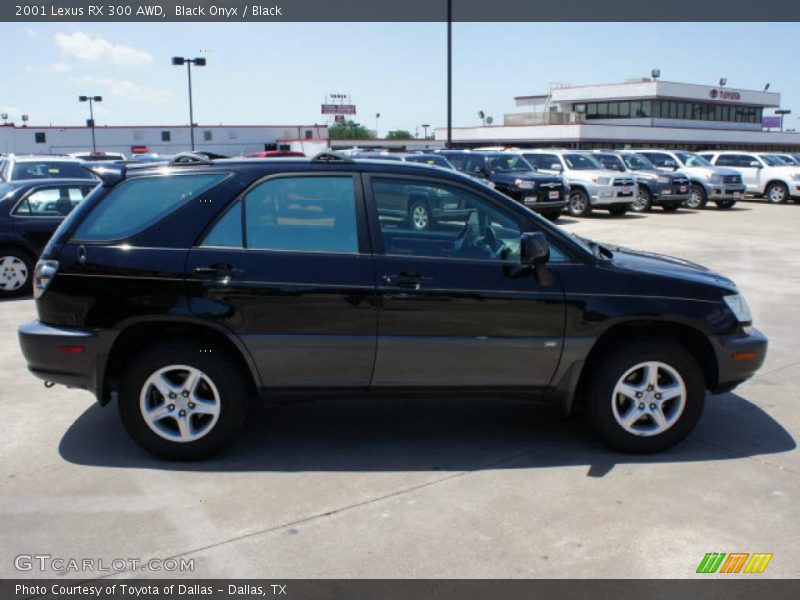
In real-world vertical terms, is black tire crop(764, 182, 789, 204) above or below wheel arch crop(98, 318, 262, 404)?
above

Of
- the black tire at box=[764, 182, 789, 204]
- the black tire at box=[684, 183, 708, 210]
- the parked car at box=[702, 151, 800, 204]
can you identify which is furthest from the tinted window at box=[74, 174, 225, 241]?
the black tire at box=[764, 182, 789, 204]

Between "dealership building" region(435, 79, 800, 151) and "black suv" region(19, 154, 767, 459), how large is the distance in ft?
180

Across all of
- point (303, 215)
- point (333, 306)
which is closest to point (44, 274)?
point (303, 215)

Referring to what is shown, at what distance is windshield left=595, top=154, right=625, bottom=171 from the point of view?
22.2 m

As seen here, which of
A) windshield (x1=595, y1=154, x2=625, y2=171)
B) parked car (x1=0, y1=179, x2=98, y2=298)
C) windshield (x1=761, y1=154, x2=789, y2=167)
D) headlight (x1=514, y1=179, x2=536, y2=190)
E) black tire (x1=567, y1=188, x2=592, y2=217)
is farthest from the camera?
windshield (x1=761, y1=154, x2=789, y2=167)

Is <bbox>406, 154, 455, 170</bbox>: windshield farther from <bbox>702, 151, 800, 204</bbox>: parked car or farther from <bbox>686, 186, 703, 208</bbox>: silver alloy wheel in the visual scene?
<bbox>702, 151, 800, 204</bbox>: parked car

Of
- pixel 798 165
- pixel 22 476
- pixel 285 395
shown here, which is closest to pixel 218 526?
pixel 285 395

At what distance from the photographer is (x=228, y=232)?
448cm

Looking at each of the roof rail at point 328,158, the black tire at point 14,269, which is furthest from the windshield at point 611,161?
the roof rail at point 328,158

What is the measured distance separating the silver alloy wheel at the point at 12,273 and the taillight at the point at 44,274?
5714 millimetres

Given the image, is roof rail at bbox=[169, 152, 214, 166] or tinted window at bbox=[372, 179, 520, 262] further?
roof rail at bbox=[169, 152, 214, 166]

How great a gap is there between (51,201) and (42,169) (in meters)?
4.19

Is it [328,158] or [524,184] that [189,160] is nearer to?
[328,158]

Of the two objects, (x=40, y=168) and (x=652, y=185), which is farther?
(x=652, y=185)
